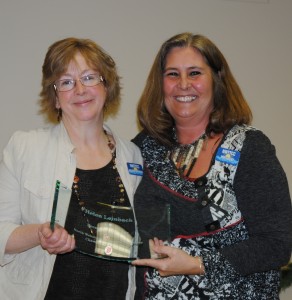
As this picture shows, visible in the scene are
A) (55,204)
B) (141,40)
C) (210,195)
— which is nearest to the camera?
(55,204)

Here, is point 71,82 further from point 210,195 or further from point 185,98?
point 210,195

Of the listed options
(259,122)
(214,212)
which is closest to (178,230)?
(214,212)

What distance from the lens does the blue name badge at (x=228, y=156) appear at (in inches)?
63.2

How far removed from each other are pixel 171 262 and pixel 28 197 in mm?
591

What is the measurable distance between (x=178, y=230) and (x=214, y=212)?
0.18m

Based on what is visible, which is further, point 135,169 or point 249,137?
point 135,169

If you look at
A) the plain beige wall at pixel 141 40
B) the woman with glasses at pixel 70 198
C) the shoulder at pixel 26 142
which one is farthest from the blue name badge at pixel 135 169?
the plain beige wall at pixel 141 40

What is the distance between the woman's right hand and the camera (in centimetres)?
142

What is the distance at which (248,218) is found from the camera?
62.4 inches

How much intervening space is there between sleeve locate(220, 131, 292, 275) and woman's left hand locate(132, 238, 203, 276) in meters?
0.12

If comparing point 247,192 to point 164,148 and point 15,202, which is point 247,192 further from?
point 15,202

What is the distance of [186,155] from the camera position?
181 centimetres

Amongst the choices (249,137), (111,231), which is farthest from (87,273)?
(249,137)

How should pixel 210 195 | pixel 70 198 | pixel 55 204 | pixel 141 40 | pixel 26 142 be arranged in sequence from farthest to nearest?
1. pixel 141 40
2. pixel 26 142
3. pixel 210 195
4. pixel 70 198
5. pixel 55 204
